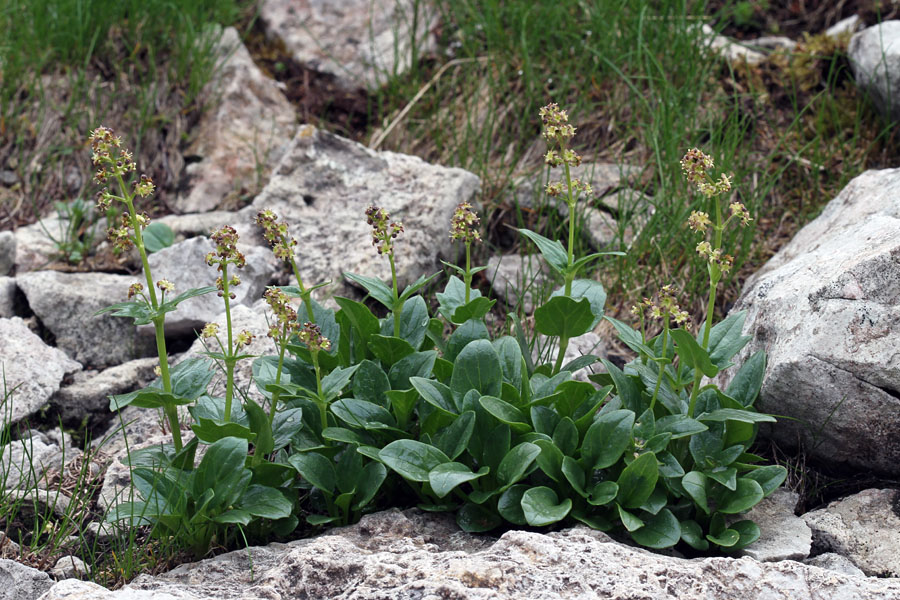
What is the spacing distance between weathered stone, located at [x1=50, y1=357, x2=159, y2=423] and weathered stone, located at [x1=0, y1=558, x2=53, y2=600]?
3.33 feet

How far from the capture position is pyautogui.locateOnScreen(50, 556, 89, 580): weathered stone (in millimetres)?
2342

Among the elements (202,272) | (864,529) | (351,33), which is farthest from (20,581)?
(351,33)

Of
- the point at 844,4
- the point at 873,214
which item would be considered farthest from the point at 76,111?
the point at 844,4

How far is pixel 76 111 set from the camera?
4680 millimetres

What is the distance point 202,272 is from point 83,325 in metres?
0.54

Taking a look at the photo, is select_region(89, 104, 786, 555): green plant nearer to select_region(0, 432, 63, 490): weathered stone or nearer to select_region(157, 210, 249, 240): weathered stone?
select_region(0, 432, 63, 490): weathered stone

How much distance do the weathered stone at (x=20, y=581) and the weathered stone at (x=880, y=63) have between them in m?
4.03

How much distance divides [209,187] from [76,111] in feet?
2.80

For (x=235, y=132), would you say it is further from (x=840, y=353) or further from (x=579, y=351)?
(x=840, y=353)

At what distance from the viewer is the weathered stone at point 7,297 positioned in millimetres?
3638

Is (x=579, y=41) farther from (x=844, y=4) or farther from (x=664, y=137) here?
(x=844, y=4)

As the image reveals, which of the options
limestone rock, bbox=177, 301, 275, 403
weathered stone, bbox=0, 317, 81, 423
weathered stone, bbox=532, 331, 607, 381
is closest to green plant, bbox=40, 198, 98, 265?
weathered stone, bbox=0, 317, 81, 423

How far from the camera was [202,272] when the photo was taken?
3.78 metres

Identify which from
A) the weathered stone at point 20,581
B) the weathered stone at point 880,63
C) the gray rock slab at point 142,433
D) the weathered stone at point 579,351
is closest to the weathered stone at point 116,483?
the gray rock slab at point 142,433
